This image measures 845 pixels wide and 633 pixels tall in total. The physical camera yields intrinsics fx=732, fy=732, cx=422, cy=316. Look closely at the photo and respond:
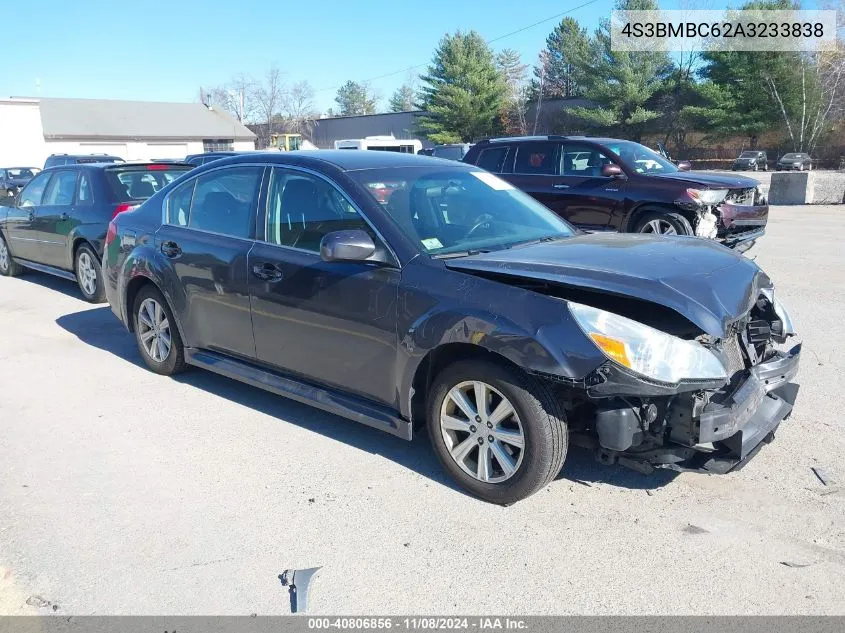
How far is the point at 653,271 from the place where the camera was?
Result: 3635 millimetres

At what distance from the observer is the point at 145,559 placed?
3387mm

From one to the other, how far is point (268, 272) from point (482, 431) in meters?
1.79

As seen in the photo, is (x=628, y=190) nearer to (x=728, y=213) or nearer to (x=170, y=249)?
(x=728, y=213)

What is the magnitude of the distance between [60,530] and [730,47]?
5115 centimetres

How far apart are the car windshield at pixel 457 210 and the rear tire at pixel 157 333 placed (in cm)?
220

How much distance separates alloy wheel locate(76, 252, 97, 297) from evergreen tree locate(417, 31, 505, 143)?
4872 cm

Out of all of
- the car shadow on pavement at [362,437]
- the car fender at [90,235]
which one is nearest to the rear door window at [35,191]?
the car fender at [90,235]

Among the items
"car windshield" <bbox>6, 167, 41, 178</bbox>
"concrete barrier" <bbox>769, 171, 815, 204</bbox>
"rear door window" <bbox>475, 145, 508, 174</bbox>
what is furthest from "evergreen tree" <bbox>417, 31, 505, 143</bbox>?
"rear door window" <bbox>475, 145, 508, 174</bbox>

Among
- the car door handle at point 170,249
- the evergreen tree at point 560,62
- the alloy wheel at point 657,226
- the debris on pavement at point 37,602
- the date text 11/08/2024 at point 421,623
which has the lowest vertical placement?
the date text 11/08/2024 at point 421,623

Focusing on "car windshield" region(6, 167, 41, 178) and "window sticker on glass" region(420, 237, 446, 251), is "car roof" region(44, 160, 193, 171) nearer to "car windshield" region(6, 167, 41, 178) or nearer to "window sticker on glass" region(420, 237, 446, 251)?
"window sticker on glass" region(420, 237, 446, 251)

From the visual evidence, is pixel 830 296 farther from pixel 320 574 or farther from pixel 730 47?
pixel 730 47

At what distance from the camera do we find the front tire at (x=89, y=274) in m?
8.87

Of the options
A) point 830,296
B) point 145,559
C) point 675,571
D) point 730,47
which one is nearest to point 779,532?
point 675,571

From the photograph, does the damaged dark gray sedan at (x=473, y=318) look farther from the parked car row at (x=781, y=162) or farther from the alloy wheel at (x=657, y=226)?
the parked car row at (x=781, y=162)
